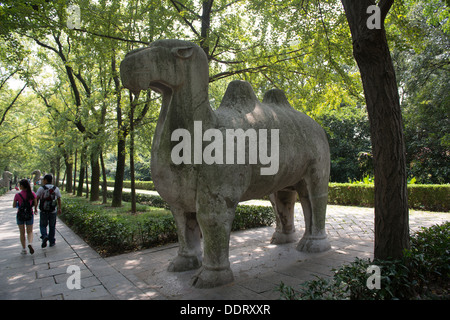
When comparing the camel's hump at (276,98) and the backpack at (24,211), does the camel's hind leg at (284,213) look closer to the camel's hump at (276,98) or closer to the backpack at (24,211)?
the camel's hump at (276,98)

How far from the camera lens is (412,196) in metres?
12.8

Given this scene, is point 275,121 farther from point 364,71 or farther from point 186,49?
point 186,49

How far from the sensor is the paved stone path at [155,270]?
12.3 feet

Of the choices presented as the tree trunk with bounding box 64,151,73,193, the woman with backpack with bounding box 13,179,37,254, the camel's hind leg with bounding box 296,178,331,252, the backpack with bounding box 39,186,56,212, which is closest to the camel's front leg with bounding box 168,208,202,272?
the camel's hind leg with bounding box 296,178,331,252

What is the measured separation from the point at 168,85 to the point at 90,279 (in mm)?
3161

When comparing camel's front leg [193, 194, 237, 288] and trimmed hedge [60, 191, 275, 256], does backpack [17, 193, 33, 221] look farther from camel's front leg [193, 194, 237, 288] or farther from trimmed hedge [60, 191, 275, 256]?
camel's front leg [193, 194, 237, 288]

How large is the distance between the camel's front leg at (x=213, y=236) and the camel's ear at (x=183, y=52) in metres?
1.82

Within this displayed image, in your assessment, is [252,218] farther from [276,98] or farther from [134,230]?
[276,98]

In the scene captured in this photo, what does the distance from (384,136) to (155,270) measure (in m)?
3.84

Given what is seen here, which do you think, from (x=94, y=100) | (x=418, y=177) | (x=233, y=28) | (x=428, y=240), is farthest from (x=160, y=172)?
(x=418, y=177)

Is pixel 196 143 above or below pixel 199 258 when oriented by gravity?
above

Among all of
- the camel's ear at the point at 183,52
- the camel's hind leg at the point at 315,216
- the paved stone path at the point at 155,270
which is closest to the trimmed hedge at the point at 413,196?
the paved stone path at the point at 155,270

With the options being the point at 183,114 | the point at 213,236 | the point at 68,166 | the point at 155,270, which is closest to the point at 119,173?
the point at 155,270

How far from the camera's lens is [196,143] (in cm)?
379
